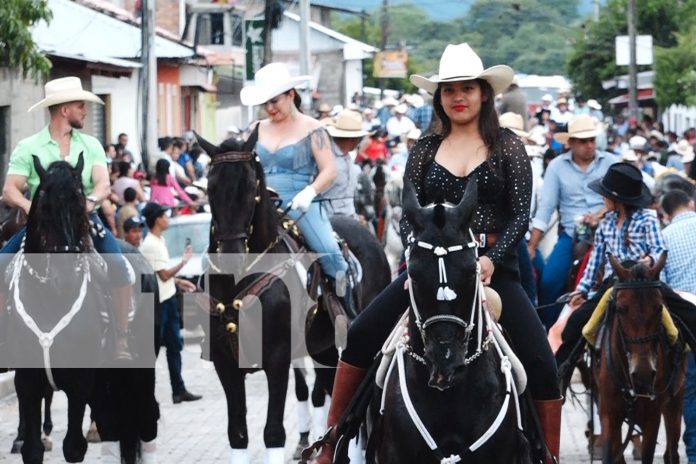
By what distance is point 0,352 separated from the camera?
1080 cm

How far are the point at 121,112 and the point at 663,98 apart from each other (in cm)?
1785

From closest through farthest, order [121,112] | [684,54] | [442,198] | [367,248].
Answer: [442,198] → [367,248] → [121,112] → [684,54]

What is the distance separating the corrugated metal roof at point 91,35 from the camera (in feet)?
107

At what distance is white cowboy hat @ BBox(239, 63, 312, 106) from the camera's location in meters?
11.6

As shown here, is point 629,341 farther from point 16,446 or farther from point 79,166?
point 16,446

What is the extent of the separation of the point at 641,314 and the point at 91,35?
2651 centimetres

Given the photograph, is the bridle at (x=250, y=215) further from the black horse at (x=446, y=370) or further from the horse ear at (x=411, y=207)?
the horse ear at (x=411, y=207)

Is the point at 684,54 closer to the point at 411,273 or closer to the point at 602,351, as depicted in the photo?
the point at 602,351

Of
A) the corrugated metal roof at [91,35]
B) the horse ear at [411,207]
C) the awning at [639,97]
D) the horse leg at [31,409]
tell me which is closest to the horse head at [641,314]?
the horse leg at [31,409]

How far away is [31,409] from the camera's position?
1062cm

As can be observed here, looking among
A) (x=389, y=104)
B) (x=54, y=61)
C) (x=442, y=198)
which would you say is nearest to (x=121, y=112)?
(x=54, y=61)

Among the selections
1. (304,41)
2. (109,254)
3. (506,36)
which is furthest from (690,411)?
(506,36)

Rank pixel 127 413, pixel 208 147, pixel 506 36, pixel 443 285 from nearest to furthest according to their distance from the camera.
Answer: pixel 443 285 < pixel 208 147 < pixel 127 413 < pixel 506 36

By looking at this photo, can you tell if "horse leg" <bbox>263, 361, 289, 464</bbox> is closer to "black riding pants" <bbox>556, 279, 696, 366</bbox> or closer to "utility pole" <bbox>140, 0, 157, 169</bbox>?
"black riding pants" <bbox>556, 279, 696, 366</bbox>
